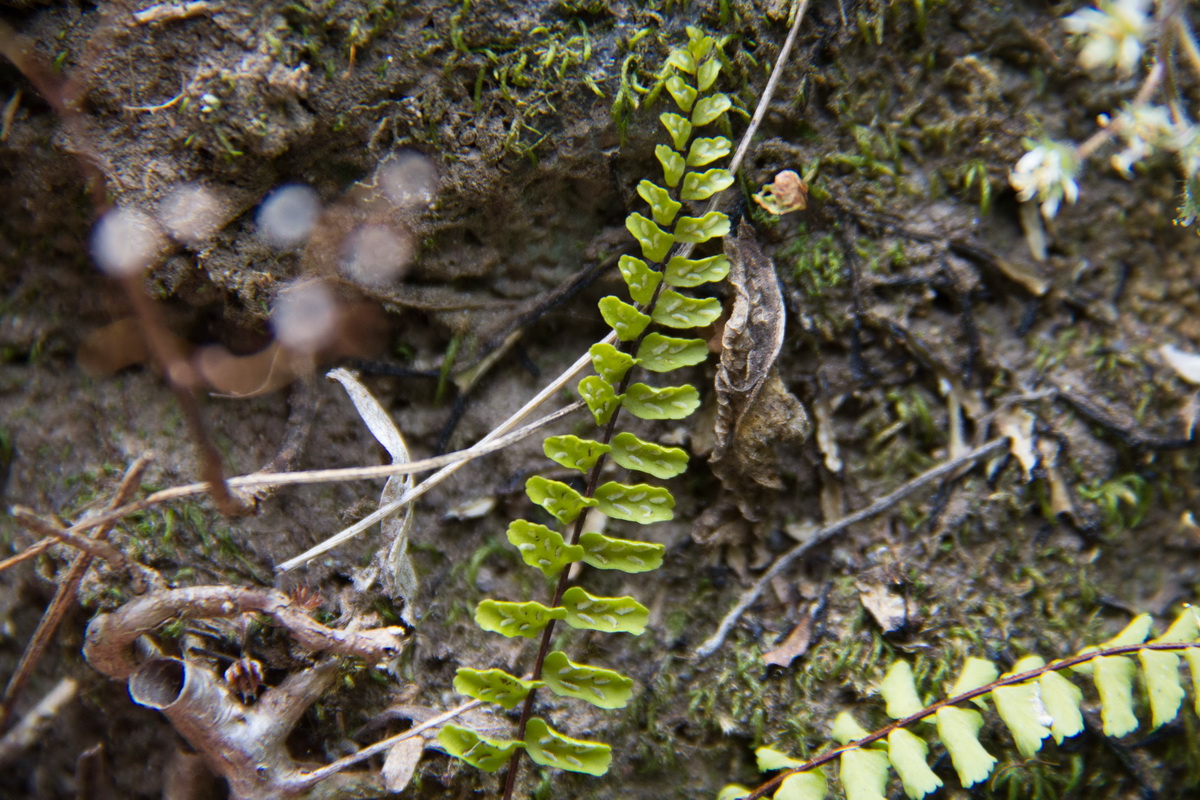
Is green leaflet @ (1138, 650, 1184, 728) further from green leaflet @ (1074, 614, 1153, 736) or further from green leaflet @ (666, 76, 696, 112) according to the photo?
green leaflet @ (666, 76, 696, 112)

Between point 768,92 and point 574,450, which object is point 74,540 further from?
point 768,92

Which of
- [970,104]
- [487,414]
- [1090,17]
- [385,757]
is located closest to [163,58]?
[487,414]

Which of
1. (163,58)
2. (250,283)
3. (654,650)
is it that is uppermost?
(163,58)

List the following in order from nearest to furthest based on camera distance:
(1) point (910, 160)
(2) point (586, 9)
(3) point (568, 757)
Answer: (3) point (568, 757) → (2) point (586, 9) → (1) point (910, 160)

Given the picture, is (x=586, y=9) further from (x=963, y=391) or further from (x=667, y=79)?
(x=963, y=391)


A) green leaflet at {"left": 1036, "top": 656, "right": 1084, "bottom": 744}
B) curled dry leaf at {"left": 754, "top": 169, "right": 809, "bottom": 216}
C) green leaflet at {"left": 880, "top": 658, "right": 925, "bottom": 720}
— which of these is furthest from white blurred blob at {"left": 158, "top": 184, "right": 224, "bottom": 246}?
green leaflet at {"left": 1036, "top": 656, "right": 1084, "bottom": 744}
